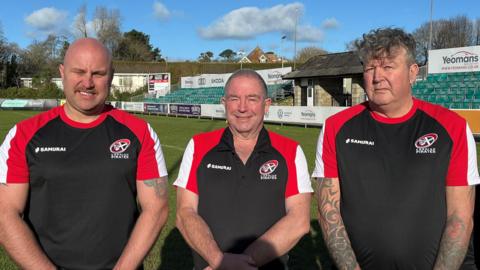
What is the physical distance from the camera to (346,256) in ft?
9.54

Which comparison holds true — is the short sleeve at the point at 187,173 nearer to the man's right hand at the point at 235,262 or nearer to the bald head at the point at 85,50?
the man's right hand at the point at 235,262

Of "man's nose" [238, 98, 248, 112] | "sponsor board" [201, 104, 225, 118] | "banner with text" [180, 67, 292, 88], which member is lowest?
"sponsor board" [201, 104, 225, 118]

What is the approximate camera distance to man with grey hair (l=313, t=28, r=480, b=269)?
2.78 meters

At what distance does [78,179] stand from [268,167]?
3.76ft

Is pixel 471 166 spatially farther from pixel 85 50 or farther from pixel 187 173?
pixel 85 50

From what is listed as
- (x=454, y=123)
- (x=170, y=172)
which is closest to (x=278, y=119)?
(x=170, y=172)

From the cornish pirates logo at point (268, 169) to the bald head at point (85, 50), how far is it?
1153mm

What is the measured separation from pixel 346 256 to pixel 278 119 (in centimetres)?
2696

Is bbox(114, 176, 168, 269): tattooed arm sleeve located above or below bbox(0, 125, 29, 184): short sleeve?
below

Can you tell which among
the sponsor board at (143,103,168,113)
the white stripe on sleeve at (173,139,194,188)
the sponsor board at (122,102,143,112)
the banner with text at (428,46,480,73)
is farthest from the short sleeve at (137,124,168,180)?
the sponsor board at (122,102,143,112)

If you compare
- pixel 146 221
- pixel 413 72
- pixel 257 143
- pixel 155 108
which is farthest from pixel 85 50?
pixel 155 108

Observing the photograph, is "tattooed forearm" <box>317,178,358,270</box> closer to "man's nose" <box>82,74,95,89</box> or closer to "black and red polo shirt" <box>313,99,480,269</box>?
"black and red polo shirt" <box>313,99,480,269</box>

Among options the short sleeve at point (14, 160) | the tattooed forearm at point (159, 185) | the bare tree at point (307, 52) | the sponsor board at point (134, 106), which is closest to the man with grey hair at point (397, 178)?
the tattooed forearm at point (159, 185)

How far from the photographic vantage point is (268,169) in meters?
Result: 2.96
